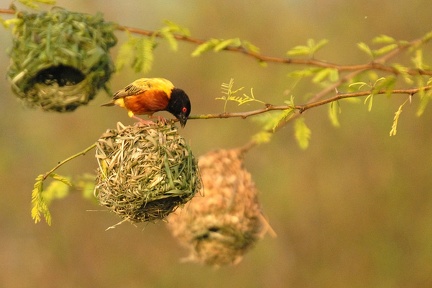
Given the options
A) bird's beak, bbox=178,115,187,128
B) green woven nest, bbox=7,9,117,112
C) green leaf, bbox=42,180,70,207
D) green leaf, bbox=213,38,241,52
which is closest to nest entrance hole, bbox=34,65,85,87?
green woven nest, bbox=7,9,117,112

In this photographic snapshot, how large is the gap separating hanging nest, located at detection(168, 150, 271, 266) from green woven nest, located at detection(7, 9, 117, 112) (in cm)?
96

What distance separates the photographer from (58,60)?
309 cm

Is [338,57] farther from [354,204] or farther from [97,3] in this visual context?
[97,3]

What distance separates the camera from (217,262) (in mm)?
4203

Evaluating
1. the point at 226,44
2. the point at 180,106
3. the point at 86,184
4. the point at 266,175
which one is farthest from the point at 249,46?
the point at 266,175

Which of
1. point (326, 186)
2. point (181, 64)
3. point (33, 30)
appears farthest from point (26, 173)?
point (33, 30)

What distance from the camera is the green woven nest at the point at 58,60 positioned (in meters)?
3.12

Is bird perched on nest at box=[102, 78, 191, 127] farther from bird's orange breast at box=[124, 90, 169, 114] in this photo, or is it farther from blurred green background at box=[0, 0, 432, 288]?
blurred green background at box=[0, 0, 432, 288]

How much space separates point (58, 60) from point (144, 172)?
1.99 feet

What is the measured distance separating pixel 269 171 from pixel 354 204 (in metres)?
1.06

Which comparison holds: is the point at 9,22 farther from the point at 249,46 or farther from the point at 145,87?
the point at 249,46

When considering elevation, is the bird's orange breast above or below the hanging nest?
above

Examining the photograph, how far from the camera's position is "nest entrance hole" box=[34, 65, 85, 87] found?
10.7 feet

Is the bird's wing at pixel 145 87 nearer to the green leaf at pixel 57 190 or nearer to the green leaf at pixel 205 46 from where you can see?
the green leaf at pixel 205 46
